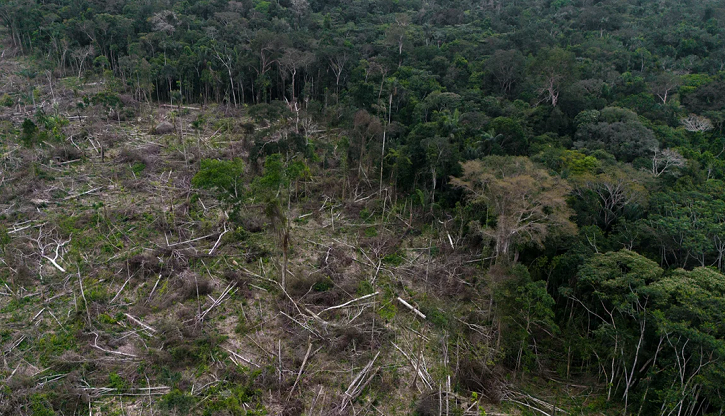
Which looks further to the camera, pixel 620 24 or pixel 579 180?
pixel 620 24

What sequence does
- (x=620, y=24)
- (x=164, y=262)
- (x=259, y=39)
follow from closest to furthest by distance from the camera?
(x=164, y=262), (x=259, y=39), (x=620, y=24)

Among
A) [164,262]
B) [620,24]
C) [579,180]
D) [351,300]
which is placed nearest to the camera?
[351,300]

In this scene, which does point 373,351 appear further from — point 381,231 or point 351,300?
point 381,231

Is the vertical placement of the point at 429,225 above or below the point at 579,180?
below

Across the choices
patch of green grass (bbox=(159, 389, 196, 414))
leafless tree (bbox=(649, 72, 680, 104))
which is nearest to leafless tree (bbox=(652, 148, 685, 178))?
leafless tree (bbox=(649, 72, 680, 104))

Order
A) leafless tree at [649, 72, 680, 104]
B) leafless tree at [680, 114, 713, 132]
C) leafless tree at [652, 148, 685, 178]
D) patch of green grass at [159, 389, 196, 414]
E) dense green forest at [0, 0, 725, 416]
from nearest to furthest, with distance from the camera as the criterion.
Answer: patch of green grass at [159, 389, 196, 414] → dense green forest at [0, 0, 725, 416] → leafless tree at [652, 148, 685, 178] → leafless tree at [680, 114, 713, 132] → leafless tree at [649, 72, 680, 104]

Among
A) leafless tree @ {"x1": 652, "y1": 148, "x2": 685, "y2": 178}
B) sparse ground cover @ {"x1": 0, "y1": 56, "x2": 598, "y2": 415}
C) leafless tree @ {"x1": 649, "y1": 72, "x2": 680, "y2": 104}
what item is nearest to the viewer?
sparse ground cover @ {"x1": 0, "y1": 56, "x2": 598, "y2": 415}

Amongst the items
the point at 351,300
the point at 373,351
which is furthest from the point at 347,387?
the point at 351,300

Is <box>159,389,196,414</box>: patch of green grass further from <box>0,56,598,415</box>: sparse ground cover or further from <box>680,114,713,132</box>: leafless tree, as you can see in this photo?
<box>680,114,713,132</box>: leafless tree

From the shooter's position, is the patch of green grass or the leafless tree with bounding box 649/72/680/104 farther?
the leafless tree with bounding box 649/72/680/104
